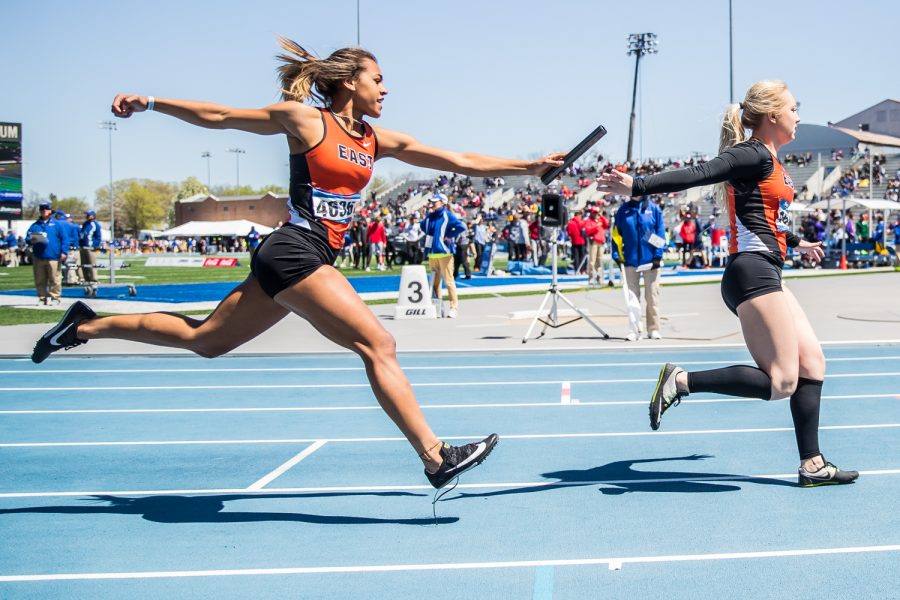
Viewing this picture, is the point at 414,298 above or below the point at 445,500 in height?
above

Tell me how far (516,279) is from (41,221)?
48.2 ft

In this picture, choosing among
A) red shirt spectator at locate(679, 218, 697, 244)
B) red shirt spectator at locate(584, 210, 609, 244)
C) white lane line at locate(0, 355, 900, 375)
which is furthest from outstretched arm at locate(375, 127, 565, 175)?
red shirt spectator at locate(679, 218, 697, 244)

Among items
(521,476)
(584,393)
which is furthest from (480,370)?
(521,476)

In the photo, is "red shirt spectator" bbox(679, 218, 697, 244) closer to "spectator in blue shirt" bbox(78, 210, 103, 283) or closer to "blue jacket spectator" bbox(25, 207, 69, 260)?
"spectator in blue shirt" bbox(78, 210, 103, 283)

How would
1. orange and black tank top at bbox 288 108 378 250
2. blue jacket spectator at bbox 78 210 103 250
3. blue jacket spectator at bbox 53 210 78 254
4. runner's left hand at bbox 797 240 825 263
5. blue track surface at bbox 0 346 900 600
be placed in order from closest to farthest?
blue track surface at bbox 0 346 900 600
orange and black tank top at bbox 288 108 378 250
runner's left hand at bbox 797 240 825 263
blue jacket spectator at bbox 53 210 78 254
blue jacket spectator at bbox 78 210 103 250

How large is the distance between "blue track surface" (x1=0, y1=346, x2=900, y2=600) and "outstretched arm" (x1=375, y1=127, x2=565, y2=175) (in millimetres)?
1806

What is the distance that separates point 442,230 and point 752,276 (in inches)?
492

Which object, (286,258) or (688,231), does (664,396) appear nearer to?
(286,258)

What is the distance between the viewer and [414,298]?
58.2 feet

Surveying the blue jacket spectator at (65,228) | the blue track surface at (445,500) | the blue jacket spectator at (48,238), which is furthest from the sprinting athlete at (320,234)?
the blue jacket spectator at (65,228)

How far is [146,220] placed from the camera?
161875 mm

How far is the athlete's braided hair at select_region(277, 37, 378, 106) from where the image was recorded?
5027 mm

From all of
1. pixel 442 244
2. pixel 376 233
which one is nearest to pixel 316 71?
pixel 442 244

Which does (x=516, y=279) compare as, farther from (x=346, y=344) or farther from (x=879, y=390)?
(x=346, y=344)
